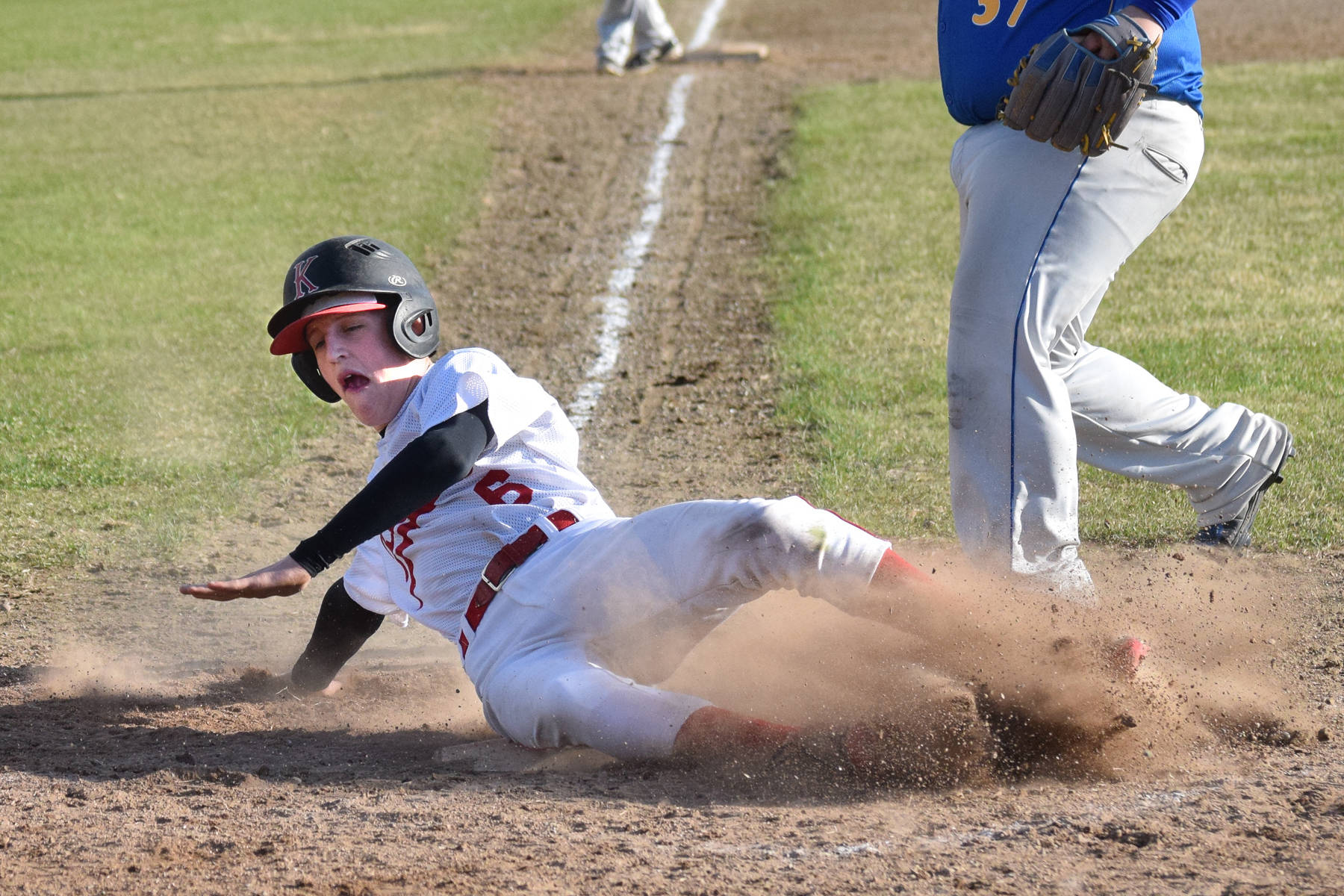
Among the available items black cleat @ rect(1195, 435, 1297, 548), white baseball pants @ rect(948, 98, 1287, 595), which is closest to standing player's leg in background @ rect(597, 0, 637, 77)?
black cleat @ rect(1195, 435, 1297, 548)

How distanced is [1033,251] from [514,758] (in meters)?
1.68

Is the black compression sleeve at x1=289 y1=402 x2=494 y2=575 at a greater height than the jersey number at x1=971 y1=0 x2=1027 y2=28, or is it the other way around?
the jersey number at x1=971 y1=0 x2=1027 y2=28

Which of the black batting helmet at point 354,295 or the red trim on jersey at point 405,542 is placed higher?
the black batting helmet at point 354,295

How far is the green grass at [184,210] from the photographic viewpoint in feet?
18.3

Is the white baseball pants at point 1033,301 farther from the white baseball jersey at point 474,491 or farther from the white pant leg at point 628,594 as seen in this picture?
the white baseball jersey at point 474,491

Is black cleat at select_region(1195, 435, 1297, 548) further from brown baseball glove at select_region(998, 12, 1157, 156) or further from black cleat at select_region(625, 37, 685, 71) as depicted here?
black cleat at select_region(625, 37, 685, 71)

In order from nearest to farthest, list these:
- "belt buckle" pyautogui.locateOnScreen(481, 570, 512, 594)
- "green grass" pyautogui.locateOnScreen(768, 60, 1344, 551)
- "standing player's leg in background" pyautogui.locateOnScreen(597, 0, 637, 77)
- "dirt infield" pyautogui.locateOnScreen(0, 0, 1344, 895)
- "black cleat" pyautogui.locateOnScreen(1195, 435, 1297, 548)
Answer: "dirt infield" pyautogui.locateOnScreen(0, 0, 1344, 895)
"belt buckle" pyautogui.locateOnScreen(481, 570, 512, 594)
"black cleat" pyautogui.locateOnScreen(1195, 435, 1297, 548)
"green grass" pyautogui.locateOnScreen(768, 60, 1344, 551)
"standing player's leg in background" pyautogui.locateOnScreen(597, 0, 637, 77)

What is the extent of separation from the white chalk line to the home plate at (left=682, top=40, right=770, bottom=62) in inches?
40.5

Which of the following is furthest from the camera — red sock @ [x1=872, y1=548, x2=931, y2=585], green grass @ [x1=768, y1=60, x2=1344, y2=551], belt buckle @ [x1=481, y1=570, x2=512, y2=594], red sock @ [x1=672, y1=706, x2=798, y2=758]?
green grass @ [x1=768, y1=60, x2=1344, y2=551]

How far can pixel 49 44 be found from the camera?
626 inches

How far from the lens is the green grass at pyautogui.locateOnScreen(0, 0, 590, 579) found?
559 centimetres

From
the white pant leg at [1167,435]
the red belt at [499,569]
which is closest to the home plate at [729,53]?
the white pant leg at [1167,435]

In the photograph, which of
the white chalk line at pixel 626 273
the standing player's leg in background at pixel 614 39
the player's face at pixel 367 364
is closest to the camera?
the player's face at pixel 367 364

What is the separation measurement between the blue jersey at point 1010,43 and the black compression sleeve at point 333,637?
2063 millimetres
